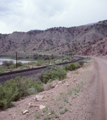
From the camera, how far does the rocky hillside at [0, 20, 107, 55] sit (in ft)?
368

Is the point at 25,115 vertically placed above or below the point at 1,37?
below

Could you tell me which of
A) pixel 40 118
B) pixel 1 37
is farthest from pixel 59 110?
pixel 1 37

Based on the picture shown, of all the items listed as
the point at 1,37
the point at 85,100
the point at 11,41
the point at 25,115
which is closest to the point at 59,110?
the point at 25,115

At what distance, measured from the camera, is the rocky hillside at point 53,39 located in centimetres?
11225

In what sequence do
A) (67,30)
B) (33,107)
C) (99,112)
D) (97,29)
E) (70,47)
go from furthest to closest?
1. (67,30)
2. (97,29)
3. (70,47)
4. (33,107)
5. (99,112)

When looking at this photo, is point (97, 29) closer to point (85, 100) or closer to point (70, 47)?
point (70, 47)

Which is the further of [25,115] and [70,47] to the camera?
[70,47]

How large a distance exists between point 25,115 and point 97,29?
Result: 128m

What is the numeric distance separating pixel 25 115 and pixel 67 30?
513ft

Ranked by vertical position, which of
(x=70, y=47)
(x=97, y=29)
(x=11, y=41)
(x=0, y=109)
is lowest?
(x=0, y=109)

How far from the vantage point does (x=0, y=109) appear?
246 inches

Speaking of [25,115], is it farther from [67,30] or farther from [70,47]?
[67,30]

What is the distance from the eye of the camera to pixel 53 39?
13975cm

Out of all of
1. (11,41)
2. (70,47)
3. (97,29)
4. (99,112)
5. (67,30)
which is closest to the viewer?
(99,112)
